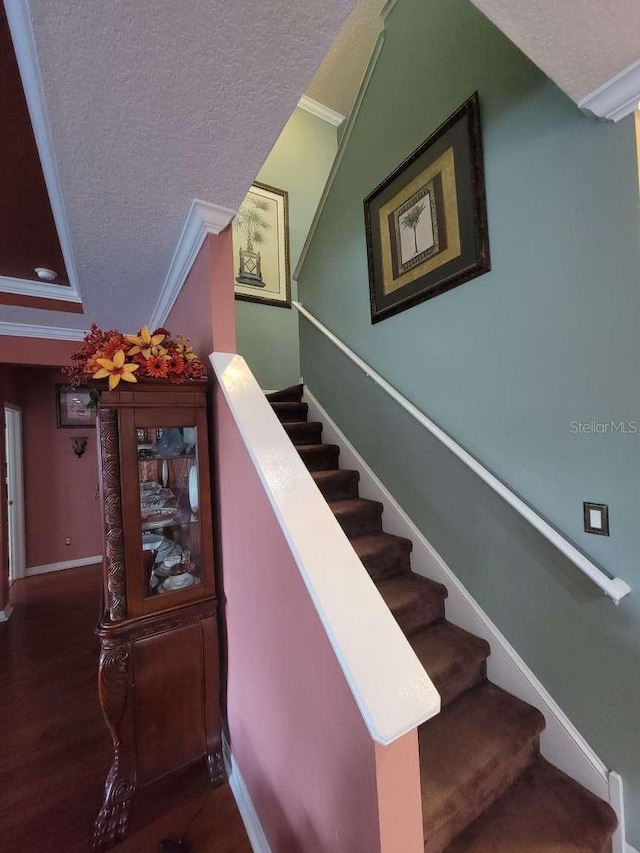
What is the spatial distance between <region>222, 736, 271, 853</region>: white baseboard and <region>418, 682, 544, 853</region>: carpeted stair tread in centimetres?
55

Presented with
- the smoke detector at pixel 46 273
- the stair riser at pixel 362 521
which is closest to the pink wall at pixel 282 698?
the stair riser at pixel 362 521

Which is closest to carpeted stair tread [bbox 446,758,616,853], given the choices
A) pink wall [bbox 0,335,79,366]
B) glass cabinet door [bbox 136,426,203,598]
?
glass cabinet door [bbox 136,426,203,598]

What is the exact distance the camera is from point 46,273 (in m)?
2.21

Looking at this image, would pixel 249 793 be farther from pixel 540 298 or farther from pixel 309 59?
pixel 309 59

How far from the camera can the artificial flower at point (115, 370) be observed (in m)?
1.19

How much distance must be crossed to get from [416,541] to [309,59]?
1973 millimetres

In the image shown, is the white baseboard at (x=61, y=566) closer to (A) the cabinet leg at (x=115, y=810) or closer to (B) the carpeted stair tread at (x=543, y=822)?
(A) the cabinet leg at (x=115, y=810)

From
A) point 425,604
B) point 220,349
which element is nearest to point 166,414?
point 220,349

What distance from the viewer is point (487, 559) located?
1588 millimetres

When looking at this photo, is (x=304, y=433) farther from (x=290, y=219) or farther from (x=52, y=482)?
(x=52, y=482)

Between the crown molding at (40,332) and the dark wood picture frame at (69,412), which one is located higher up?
the crown molding at (40,332)

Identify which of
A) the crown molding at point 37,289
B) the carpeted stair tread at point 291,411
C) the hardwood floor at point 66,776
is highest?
the crown molding at point 37,289

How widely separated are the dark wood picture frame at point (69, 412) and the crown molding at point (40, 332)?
1.28 meters

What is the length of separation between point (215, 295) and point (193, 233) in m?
0.28
